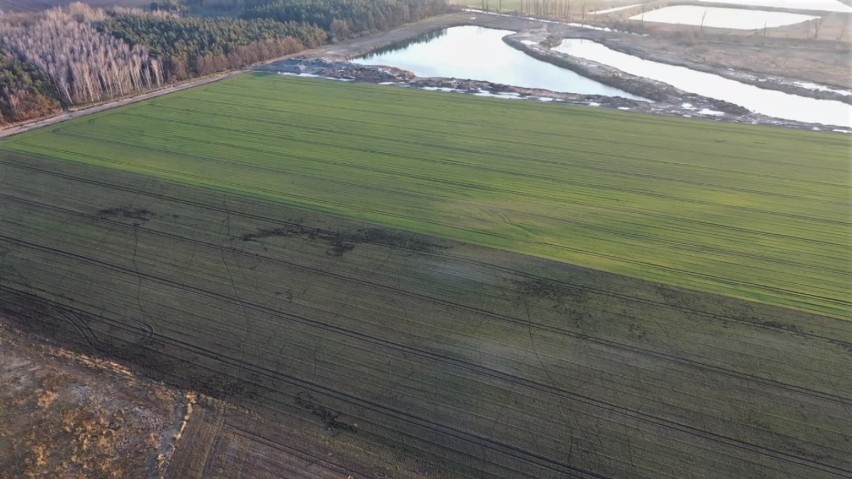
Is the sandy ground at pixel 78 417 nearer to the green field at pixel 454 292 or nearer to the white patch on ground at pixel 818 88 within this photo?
the green field at pixel 454 292

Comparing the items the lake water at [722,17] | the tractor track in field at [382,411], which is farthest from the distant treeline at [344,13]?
the tractor track in field at [382,411]

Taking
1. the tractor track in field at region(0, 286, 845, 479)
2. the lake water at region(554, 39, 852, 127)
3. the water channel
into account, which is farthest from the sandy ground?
the lake water at region(554, 39, 852, 127)

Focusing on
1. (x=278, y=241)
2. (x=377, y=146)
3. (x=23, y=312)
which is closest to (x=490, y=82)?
(x=377, y=146)

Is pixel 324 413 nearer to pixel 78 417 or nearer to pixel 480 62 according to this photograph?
pixel 78 417

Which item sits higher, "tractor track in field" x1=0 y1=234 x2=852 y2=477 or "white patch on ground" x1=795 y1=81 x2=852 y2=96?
"white patch on ground" x1=795 y1=81 x2=852 y2=96

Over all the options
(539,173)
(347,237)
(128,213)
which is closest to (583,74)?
(539,173)

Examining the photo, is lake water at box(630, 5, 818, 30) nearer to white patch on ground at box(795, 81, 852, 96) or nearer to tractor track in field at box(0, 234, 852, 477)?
white patch on ground at box(795, 81, 852, 96)

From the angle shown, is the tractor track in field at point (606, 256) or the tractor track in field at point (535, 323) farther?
the tractor track in field at point (606, 256)
